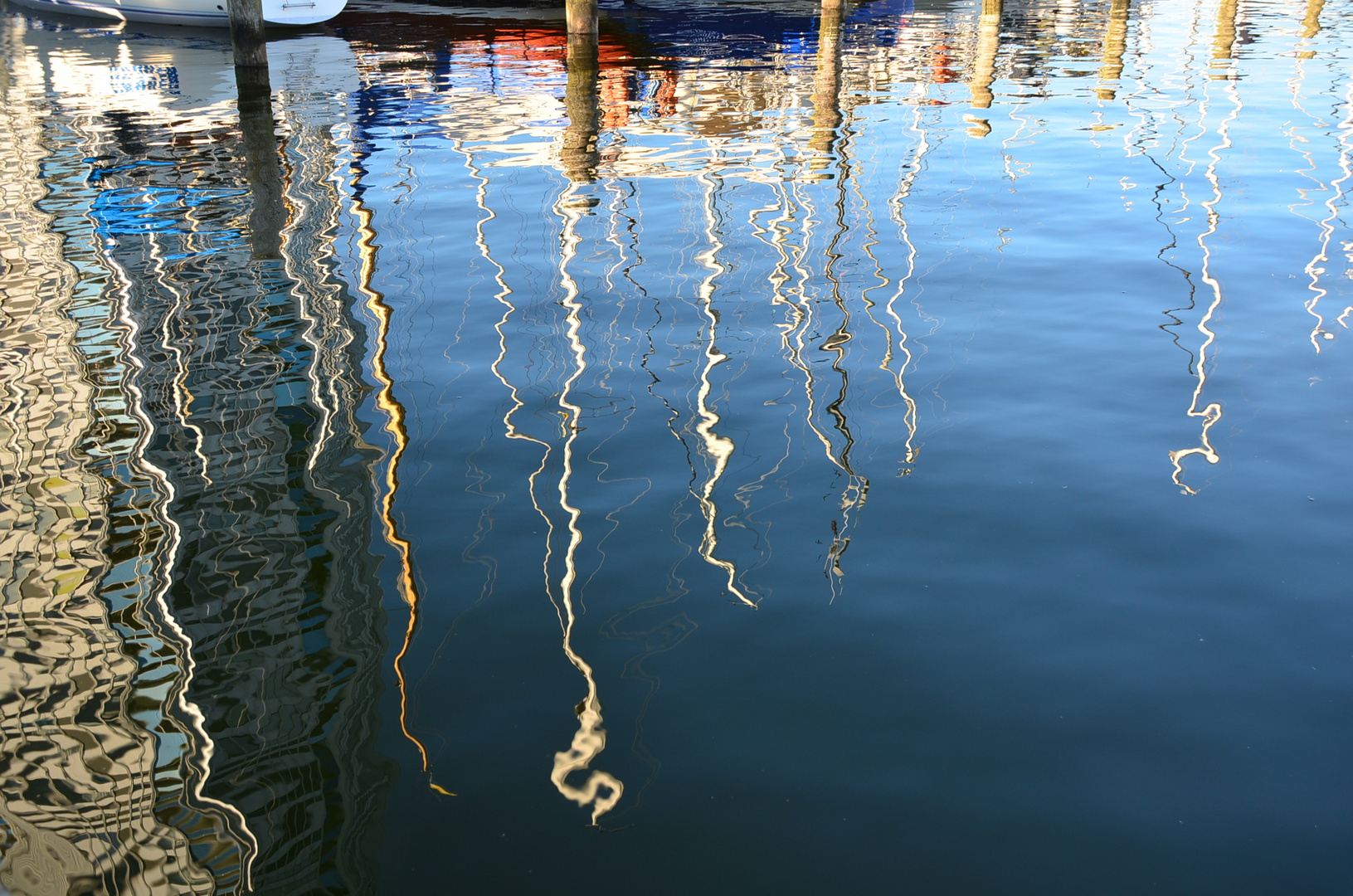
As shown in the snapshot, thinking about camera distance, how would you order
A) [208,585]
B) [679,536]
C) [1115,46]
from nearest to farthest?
[208,585] < [679,536] < [1115,46]

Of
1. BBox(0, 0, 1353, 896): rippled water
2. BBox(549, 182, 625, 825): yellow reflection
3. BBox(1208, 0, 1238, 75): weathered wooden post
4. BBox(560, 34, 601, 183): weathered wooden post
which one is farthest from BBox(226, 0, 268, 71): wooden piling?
BBox(1208, 0, 1238, 75): weathered wooden post

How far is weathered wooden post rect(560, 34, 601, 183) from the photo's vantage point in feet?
36.8

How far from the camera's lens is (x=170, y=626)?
370cm

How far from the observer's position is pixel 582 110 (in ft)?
48.3

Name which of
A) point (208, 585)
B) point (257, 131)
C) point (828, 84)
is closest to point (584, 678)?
point (208, 585)

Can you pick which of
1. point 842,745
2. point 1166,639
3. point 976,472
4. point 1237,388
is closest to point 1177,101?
point 1237,388

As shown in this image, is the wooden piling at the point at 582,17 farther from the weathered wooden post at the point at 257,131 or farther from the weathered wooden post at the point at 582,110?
the weathered wooden post at the point at 257,131

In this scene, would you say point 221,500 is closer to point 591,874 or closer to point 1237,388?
point 591,874

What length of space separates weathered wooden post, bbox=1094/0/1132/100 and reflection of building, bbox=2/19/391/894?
14.0m

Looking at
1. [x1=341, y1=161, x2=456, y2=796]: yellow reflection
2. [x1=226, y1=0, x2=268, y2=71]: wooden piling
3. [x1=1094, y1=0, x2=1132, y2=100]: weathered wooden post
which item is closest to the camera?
[x1=341, y1=161, x2=456, y2=796]: yellow reflection

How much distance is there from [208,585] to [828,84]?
15.4 metres

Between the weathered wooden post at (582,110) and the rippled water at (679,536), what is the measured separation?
4.05 feet

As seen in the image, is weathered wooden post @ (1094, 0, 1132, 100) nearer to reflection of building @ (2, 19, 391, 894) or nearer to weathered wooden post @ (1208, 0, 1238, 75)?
weathered wooden post @ (1208, 0, 1238, 75)

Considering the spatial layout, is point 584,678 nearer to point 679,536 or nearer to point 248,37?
point 679,536
